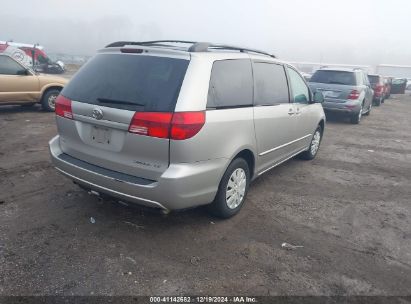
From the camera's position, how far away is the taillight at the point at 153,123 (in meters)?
3.04

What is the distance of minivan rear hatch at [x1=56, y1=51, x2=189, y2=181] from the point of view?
3113 millimetres

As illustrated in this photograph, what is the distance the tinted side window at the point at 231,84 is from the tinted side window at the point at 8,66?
7463 mm

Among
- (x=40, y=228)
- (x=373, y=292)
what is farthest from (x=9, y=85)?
(x=373, y=292)

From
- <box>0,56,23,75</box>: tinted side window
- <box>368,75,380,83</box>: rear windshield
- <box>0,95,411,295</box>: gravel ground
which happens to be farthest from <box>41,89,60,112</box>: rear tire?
<box>368,75,380,83</box>: rear windshield

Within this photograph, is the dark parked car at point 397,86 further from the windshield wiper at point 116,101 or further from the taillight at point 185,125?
the windshield wiper at point 116,101

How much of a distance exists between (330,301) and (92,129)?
8.56 feet

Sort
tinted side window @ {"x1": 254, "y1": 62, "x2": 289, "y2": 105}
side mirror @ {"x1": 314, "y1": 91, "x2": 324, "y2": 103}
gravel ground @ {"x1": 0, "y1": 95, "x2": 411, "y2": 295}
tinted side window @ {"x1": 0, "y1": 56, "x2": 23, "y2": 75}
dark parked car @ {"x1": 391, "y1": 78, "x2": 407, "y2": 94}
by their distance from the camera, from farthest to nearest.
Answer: dark parked car @ {"x1": 391, "y1": 78, "x2": 407, "y2": 94}, tinted side window @ {"x1": 0, "y1": 56, "x2": 23, "y2": 75}, side mirror @ {"x1": 314, "y1": 91, "x2": 324, "y2": 103}, tinted side window @ {"x1": 254, "y1": 62, "x2": 289, "y2": 105}, gravel ground @ {"x1": 0, "y1": 95, "x2": 411, "y2": 295}

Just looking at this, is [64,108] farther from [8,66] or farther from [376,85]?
[376,85]

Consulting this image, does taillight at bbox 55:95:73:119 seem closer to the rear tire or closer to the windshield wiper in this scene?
the windshield wiper

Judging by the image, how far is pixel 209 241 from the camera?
3578 millimetres

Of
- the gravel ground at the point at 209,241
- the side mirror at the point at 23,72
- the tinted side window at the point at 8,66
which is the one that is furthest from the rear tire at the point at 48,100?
the gravel ground at the point at 209,241

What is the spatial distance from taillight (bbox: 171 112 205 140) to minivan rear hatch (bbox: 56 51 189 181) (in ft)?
0.30

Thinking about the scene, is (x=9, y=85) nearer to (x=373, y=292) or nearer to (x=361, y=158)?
(x=361, y=158)

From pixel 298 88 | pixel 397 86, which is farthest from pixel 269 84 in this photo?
pixel 397 86
